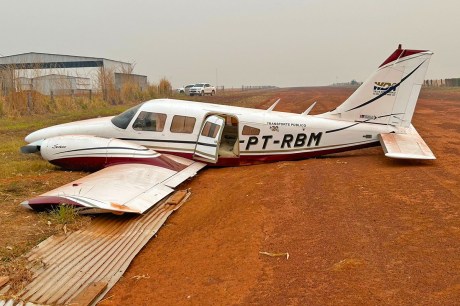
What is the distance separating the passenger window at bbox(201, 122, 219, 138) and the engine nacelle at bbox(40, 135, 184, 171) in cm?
119

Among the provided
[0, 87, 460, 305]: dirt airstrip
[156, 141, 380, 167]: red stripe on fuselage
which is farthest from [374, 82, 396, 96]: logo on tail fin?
[0, 87, 460, 305]: dirt airstrip

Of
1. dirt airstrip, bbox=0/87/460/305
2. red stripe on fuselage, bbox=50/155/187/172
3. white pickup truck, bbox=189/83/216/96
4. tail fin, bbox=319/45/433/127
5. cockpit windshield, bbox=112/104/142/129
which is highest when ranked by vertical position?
tail fin, bbox=319/45/433/127

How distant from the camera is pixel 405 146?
32.8ft

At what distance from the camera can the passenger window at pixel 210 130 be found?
1081 cm

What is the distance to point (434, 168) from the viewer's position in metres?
9.09

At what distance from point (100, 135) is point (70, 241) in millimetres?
5534

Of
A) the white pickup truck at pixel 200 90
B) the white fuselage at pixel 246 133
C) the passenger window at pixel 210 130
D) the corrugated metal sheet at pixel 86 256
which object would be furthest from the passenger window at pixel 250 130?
the white pickup truck at pixel 200 90

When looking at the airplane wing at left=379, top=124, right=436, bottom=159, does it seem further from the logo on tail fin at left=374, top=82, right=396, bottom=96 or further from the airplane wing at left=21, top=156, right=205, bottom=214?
the airplane wing at left=21, top=156, right=205, bottom=214

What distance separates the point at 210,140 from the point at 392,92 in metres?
5.50

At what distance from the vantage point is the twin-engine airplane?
10461mm

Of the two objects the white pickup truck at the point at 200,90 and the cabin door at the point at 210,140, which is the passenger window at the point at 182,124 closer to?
the cabin door at the point at 210,140

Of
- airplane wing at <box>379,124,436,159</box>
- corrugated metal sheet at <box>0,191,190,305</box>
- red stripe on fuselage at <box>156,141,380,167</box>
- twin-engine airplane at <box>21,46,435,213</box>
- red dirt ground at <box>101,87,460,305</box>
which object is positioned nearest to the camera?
red dirt ground at <box>101,87,460,305</box>

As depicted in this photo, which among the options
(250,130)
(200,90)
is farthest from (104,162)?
(200,90)

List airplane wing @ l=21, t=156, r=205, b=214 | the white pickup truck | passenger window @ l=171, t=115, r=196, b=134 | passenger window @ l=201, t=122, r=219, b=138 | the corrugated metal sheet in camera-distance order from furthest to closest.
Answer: the white pickup truck → passenger window @ l=171, t=115, r=196, b=134 → passenger window @ l=201, t=122, r=219, b=138 → airplane wing @ l=21, t=156, r=205, b=214 → the corrugated metal sheet
